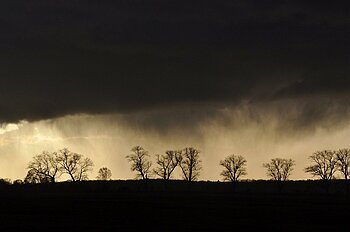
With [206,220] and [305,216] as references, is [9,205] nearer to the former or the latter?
[206,220]

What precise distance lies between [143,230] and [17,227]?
1725 cm

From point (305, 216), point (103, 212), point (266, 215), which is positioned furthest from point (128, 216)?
point (305, 216)

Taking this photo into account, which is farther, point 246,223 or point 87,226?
point 246,223

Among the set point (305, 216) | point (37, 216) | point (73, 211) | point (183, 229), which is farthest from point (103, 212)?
point (305, 216)

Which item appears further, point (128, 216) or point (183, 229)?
point (128, 216)

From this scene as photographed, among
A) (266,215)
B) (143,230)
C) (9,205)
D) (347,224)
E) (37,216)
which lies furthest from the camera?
(9,205)

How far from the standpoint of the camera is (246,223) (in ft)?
246

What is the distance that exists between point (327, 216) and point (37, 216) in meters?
49.5

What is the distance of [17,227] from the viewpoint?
67.4 meters

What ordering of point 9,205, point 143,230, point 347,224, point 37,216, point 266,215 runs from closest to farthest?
point 143,230 < point 347,224 < point 37,216 < point 266,215 < point 9,205

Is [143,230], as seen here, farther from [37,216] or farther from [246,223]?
[37,216]

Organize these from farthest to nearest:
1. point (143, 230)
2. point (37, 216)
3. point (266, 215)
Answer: point (266, 215)
point (37, 216)
point (143, 230)

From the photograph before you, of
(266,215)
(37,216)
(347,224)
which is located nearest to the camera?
(347,224)

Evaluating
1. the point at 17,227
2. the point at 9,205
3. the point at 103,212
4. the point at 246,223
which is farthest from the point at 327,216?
the point at 9,205
